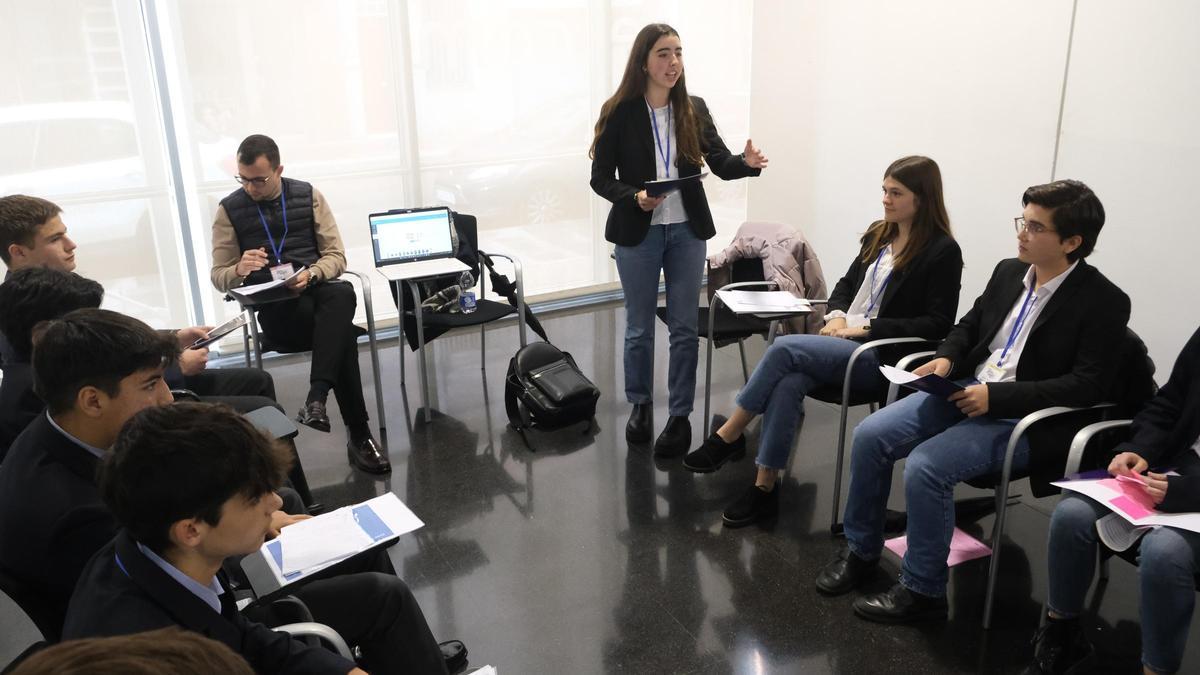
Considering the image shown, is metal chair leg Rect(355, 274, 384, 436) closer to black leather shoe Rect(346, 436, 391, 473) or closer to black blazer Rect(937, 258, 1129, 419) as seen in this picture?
black leather shoe Rect(346, 436, 391, 473)

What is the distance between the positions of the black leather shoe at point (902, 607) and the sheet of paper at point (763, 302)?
114 centimetres

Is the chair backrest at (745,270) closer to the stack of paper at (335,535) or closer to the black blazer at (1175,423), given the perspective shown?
the black blazer at (1175,423)

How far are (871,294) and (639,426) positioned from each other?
1192 mm

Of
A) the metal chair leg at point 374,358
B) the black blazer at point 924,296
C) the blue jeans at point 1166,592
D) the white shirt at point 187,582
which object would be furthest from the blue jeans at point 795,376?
the white shirt at point 187,582

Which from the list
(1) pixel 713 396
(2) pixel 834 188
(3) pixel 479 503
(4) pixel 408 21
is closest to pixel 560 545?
(3) pixel 479 503

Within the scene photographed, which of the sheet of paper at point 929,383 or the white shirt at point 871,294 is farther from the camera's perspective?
the white shirt at point 871,294

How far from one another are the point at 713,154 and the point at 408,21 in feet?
7.81

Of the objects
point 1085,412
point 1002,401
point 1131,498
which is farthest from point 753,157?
point 1131,498

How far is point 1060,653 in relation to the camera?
2484 millimetres

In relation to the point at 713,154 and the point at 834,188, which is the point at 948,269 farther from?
the point at 834,188

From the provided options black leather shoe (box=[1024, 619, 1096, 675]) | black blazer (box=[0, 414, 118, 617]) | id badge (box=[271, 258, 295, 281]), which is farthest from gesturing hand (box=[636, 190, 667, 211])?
black blazer (box=[0, 414, 118, 617])

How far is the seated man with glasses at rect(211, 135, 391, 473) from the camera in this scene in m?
3.90

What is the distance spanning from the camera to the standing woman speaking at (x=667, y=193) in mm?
3725

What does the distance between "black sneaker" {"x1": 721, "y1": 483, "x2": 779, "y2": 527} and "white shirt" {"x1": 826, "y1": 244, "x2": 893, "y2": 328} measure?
0.74 meters
